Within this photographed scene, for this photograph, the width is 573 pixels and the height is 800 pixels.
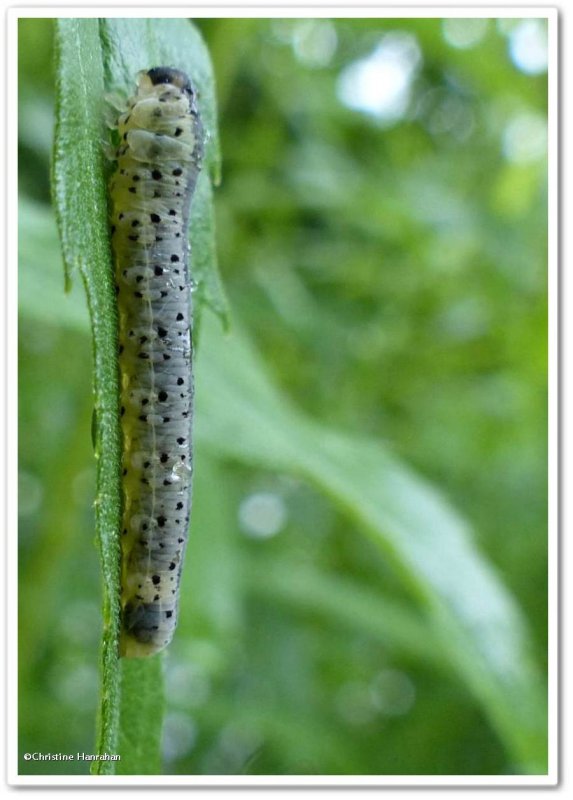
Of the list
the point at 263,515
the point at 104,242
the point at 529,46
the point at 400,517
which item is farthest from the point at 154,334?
the point at 263,515

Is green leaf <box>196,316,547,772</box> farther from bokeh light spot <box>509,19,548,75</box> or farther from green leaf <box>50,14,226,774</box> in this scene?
bokeh light spot <box>509,19,548,75</box>

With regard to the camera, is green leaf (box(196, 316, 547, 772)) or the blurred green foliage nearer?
green leaf (box(196, 316, 547, 772))

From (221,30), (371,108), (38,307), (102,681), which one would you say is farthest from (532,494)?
(102,681)

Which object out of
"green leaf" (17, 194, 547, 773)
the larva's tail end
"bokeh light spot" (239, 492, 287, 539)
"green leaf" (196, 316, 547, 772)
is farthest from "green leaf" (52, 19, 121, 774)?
"bokeh light spot" (239, 492, 287, 539)

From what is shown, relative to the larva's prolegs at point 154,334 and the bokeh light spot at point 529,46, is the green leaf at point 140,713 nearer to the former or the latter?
the larva's prolegs at point 154,334

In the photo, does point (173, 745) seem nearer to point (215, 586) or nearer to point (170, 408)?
point (215, 586)

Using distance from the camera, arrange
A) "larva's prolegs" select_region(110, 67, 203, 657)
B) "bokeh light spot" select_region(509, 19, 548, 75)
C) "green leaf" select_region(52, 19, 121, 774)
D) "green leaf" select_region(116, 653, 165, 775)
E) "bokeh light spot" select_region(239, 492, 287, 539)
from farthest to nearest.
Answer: "bokeh light spot" select_region(239, 492, 287, 539) < "bokeh light spot" select_region(509, 19, 548, 75) < "larva's prolegs" select_region(110, 67, 203, 657) < "green leaf" select_region(116, 653, 165, 775) < "green leaf" select_region(52, 19, 121, 774)
